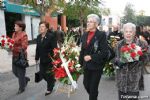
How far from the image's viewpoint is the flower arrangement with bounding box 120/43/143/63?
531cm

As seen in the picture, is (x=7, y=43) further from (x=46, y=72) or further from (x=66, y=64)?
(x=66, y=64)

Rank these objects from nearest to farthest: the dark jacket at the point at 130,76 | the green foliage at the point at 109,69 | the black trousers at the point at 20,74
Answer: the dark jacket at the point at 130,76 → the black trousers at the point at 20,74 → the green foliage at the point at 109,69

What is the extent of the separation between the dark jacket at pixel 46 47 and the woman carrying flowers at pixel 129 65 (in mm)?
3049

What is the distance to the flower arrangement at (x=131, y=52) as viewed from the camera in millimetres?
5307

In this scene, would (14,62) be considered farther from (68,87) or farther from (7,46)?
(68,87)

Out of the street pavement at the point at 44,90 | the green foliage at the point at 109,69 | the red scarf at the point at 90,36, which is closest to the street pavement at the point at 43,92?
the street pavement at the point at 44,90

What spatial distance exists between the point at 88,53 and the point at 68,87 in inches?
54.4

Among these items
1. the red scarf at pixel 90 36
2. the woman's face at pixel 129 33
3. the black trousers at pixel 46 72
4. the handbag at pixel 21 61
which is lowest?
the black trousers at pixel 46 72

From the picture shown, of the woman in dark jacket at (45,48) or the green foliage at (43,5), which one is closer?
the woman in dark jacket at (45,48)

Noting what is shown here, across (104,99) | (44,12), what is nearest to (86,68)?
(104,99)

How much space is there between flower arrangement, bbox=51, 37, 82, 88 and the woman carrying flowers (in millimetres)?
1702

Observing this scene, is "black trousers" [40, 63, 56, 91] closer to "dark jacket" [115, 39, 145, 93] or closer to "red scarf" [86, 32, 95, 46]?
"red scarf" [86, 32, 95, 46]

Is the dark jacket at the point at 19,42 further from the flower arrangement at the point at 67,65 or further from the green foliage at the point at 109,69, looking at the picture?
the green foliage at the point at 109,69

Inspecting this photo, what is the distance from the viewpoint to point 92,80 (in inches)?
252
